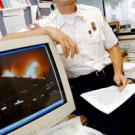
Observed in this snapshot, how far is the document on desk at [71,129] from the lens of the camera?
0.92 meters

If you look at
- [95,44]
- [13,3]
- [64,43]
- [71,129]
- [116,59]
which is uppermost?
[13,3]

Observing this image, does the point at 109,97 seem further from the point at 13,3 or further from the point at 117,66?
the point at 13,3

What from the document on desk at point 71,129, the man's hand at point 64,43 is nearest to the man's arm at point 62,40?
the man's hand at point 64,43

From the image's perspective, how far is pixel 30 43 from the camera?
2.72 feet

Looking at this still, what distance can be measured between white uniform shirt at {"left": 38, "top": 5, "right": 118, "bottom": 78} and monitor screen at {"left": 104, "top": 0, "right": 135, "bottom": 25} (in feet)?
2.92

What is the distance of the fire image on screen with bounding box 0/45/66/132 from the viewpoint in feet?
2.45

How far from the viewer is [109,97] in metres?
0.98

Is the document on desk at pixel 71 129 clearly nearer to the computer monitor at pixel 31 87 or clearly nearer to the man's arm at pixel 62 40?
the computer monitor at pixel 31 87

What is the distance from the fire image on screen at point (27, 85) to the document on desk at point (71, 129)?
0.12 meters

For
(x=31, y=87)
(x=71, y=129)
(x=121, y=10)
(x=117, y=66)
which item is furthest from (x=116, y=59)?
(x=121, y=10)

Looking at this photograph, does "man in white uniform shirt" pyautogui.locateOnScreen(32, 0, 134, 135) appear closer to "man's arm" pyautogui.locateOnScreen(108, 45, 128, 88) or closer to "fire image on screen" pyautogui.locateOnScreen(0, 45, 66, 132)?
"man's arm" pyautogui.locateOnScreen(108, 45, 128, 88)

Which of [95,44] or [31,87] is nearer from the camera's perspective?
[31,87]

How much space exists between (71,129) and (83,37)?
490mm

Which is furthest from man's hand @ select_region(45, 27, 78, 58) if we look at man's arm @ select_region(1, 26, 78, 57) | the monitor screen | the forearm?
the monitor screen
